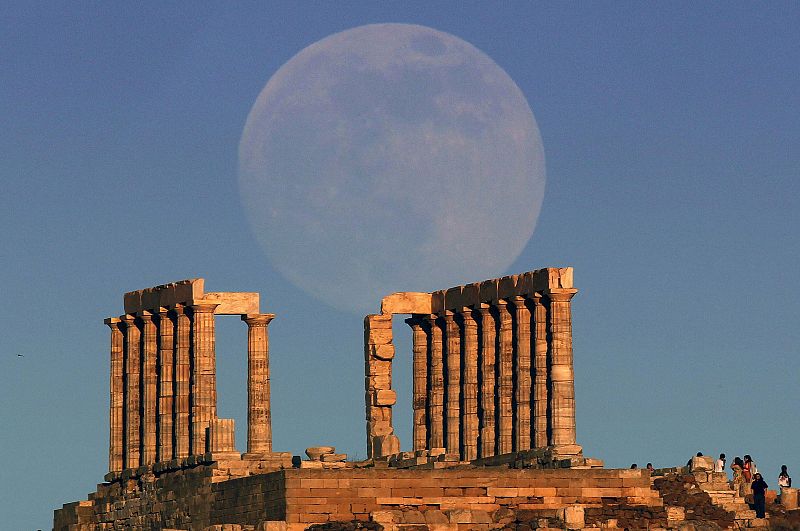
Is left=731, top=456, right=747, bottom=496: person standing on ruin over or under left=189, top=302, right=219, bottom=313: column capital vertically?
under

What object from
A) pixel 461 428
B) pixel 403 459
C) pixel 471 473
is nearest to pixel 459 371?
pixel 461 428

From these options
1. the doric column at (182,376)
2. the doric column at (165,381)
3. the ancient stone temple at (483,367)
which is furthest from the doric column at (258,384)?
the ancient stone temple at (483,367)

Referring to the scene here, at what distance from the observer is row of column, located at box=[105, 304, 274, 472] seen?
117 metres

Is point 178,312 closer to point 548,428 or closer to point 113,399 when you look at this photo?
point 113,399

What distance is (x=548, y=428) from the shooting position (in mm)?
114750

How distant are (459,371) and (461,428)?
211cm

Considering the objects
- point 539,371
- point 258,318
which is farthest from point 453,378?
point 258,318

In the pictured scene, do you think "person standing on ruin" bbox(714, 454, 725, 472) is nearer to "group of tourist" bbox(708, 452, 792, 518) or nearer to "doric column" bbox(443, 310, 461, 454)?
"group of tourist" bbox(708, 452, 792, 518)

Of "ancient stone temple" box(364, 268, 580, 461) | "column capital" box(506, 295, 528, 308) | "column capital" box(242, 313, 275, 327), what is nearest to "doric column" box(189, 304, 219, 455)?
"column capital" box(242, 313, 275, 327)

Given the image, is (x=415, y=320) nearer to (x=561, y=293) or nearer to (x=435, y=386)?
(x=435, y=386)

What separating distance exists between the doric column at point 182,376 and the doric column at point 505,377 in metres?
11.1

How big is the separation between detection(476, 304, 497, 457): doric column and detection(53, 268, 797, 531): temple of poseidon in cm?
5

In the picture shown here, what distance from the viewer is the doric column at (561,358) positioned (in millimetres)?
114375

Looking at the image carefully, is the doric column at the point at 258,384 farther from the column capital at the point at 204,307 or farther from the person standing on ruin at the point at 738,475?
the person standing on ruin at the point at 738,475
